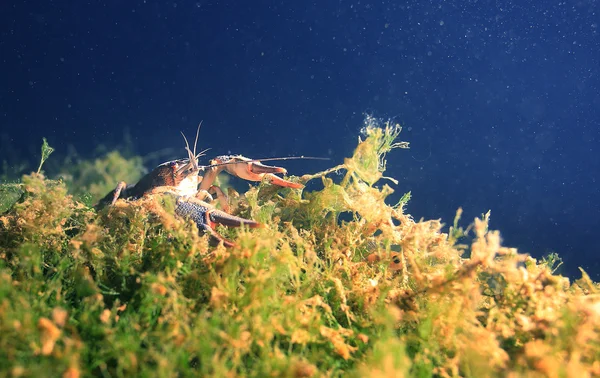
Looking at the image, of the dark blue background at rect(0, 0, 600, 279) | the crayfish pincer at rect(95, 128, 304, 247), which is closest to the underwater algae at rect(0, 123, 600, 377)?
the crayfish pincer at rect(95, 128, 304, 247)

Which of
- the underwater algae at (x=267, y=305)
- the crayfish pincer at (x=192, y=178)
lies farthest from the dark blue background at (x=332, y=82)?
the underwater algae at (x=267, y=305)

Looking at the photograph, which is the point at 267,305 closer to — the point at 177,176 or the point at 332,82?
the point at 177,176

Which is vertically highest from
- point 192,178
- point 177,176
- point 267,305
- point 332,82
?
point 332,82

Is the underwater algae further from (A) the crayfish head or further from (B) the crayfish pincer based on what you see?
(A) the crayfish head

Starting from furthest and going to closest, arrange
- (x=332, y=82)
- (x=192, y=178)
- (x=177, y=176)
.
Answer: (x=332, y=82)
(x=192, y=178)
(x=177, y=176)

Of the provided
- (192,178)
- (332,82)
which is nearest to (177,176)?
(192,178)

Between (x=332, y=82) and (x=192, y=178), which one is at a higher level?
(x=332, y=82)

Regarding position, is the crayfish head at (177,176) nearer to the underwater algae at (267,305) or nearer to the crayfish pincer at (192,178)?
the crayfish pincer at (192,178)
